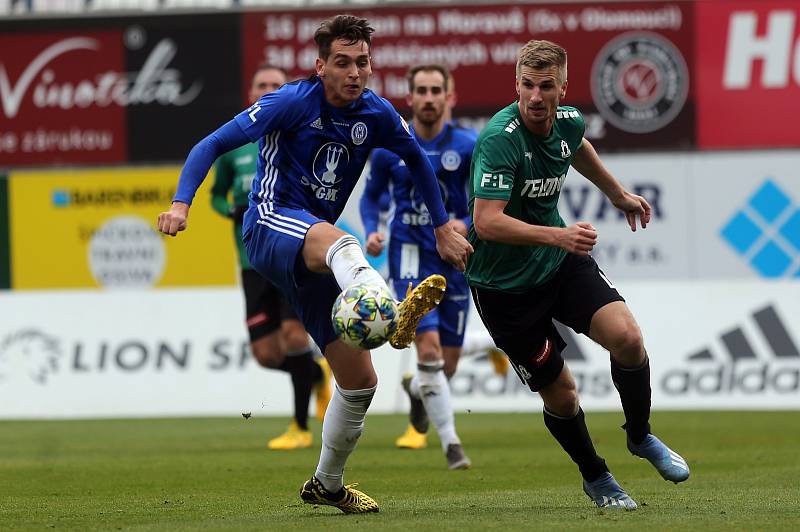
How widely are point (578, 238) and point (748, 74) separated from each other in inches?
512

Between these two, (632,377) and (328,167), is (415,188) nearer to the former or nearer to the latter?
(328,167)

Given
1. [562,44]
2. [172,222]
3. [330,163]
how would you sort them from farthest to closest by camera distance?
1. [562,44]
2. [330,163]
3. [172,222]

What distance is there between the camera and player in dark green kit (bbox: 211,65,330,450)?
1213 centimetres

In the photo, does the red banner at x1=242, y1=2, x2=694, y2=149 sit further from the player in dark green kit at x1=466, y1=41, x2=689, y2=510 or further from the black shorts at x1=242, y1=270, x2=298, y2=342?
the player in dark green kit at x1=466, y1=41, x2=689, y2=510

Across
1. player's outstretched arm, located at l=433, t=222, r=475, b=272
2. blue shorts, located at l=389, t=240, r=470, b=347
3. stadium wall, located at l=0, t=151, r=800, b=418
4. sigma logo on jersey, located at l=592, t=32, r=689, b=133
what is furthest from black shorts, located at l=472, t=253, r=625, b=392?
sigma logo on jersey, located at l=592, t=32, r=689, b=133

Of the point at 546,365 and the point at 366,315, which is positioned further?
the point at 546,365

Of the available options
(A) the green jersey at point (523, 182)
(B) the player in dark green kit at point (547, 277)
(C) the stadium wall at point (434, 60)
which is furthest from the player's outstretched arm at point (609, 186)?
(C) the stadium wall at point (434, 60)

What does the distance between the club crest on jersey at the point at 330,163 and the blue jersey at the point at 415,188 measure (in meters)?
3.52

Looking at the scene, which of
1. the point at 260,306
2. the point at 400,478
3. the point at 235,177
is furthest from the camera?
the point at 260,306

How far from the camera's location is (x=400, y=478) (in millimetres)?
9344

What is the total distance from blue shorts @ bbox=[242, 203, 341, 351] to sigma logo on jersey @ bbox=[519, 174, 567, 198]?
1.01 metres

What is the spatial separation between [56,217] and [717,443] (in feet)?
33.9

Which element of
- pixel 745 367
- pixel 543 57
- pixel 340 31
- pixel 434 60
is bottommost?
pixel 745 367

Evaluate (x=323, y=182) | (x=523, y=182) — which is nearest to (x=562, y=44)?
(x=523, y=182)
